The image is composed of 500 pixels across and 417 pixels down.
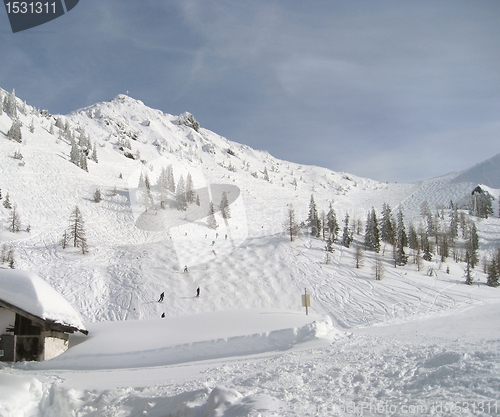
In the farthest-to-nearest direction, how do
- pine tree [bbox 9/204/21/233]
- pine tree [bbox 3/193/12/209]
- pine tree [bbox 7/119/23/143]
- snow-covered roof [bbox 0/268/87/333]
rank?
pine tree [bbox 7/119/23/143]
pine tree [bbox 3/193/12/209]
pine tree [bbox 9/204/21/233]
snow-covered roof [bbox 0/268/87/333]

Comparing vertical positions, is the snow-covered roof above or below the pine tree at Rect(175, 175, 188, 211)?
below

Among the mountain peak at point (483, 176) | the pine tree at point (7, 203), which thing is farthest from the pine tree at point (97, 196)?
the mountain peak at point (483, 176)

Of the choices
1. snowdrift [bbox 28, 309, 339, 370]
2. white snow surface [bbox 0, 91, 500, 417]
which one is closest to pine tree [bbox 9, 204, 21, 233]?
white snow surface [bbox 0, 91, 500, 417]

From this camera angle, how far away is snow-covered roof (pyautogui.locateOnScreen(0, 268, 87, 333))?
13523 millimetres

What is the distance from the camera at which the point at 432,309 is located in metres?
30.7

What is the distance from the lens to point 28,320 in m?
14.2

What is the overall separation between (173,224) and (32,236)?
2227cm

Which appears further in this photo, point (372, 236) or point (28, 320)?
point (372, 236)

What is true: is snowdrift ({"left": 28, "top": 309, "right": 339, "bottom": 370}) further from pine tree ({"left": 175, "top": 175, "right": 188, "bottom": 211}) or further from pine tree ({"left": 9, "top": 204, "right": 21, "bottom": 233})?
pine tree ({"left": 175, "top": 175, "right": 188, "bottom": 211})

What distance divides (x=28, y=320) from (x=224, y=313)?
29.0 ft

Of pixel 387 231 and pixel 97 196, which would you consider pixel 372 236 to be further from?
pixel 97 196

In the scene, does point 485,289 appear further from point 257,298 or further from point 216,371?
point 216,371

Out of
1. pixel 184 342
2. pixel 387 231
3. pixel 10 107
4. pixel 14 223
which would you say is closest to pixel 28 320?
pixel 184 342

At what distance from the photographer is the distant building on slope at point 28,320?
44.4 ft
